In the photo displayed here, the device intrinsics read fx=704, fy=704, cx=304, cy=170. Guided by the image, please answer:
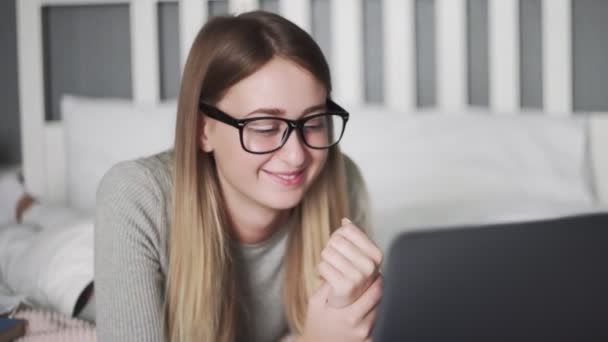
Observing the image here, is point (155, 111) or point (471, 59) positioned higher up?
point (471, 59)

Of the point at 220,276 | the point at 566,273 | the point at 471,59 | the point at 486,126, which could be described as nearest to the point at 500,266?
the point at 566,273

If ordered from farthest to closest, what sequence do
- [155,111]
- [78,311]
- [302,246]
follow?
[155,111] → [78,311] → [302,246]

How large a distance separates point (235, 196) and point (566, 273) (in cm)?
94

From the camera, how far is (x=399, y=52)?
204 cm

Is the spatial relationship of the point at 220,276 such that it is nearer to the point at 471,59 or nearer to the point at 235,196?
the point at 235,196

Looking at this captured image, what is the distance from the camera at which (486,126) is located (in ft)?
5.83

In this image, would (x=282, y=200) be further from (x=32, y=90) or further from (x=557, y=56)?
(x=32, y=90)

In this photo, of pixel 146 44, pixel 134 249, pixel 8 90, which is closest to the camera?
pixel 134 249

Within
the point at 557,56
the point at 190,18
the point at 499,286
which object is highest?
the point at 190,18

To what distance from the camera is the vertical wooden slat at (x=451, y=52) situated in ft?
6.59

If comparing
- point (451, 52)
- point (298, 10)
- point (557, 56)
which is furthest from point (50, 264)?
point (557, 56)

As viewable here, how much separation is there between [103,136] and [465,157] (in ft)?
3.24

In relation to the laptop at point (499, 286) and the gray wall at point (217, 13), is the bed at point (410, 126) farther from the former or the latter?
the laptop at point (499, 286)

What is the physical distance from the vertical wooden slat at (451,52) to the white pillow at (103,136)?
77cm
